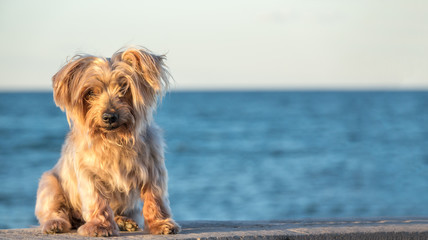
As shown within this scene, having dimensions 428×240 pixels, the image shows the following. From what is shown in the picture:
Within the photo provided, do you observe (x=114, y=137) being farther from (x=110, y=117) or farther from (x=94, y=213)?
(x=94, y=213)

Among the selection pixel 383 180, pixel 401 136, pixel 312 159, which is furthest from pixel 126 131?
pixel 401 136

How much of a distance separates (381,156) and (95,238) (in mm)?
24244

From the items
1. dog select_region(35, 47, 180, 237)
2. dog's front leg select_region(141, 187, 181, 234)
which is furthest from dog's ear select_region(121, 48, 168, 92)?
dog's front leg select_region(141, 187, 181, 234)

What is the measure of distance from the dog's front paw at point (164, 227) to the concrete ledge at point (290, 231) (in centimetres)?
7

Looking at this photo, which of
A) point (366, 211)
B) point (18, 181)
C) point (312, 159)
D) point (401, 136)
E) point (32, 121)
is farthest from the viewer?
point (32, 121)

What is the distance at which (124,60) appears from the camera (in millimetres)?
5281

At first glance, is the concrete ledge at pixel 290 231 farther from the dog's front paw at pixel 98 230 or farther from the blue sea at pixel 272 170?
the blue sea at pixel 272 170

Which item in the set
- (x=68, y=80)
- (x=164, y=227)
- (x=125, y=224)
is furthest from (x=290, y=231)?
(x=68, y=80)

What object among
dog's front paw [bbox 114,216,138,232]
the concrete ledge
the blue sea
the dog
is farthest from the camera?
the blue sea

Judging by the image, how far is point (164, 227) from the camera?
5.17 m

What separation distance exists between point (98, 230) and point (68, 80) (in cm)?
129

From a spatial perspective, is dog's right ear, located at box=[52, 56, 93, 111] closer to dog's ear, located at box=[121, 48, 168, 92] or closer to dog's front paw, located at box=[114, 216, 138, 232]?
dog's ear, located at box=[121, 48, 168, 92]

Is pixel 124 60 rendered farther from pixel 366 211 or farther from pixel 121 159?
pixel 366 211

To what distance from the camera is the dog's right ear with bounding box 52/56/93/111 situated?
5.22 metres
